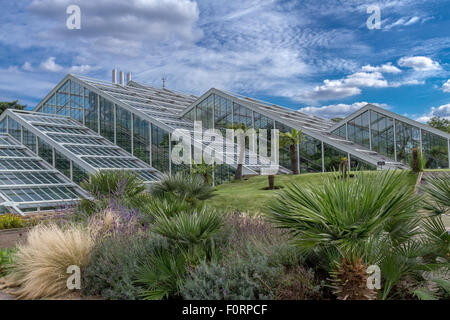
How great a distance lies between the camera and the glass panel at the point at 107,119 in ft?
116

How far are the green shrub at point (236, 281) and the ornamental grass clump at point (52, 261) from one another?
2277mm

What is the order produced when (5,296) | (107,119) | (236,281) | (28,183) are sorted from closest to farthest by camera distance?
(236,281)
(5,296)
(28,183)
(107,119)

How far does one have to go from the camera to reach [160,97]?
44719mm

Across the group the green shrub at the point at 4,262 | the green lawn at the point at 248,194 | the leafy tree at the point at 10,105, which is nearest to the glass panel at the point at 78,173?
the green lawn at the point at 248,194

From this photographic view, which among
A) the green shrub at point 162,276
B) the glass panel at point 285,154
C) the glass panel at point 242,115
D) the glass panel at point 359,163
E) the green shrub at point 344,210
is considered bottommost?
the green shrub at point 162,276

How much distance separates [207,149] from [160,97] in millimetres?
19695

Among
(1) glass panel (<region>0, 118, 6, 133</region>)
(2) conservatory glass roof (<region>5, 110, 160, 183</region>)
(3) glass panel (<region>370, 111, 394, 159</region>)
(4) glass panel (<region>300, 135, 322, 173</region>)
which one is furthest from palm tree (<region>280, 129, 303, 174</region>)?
(1) glass panel (<region>0, 118, 6, 133</region>)

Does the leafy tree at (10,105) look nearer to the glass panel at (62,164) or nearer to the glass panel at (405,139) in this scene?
the glass panel at (62,164)

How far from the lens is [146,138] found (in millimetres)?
32375

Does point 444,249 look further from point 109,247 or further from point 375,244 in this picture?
point 109,247

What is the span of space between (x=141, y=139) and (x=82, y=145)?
4.99 meters

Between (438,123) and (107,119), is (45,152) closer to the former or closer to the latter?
(107,119)

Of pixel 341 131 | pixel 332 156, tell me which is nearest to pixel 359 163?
pixel 332 156
